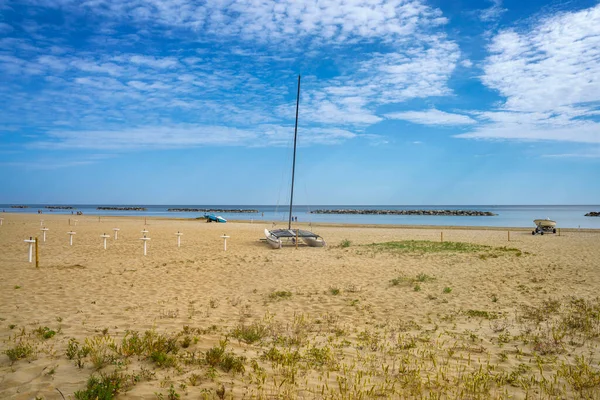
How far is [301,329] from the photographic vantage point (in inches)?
A: 309

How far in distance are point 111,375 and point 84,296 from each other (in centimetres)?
624

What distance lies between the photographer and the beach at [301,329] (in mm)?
5230

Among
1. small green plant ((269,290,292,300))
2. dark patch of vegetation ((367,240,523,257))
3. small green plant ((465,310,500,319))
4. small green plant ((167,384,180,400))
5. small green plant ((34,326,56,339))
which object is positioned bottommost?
small green plant ((269,290,292,300))

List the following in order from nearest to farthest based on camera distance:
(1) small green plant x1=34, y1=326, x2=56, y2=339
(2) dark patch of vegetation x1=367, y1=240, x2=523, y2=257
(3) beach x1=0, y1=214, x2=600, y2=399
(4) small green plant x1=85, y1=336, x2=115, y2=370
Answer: (3) beach x1=0, y1=214, x2=600, y2=399 < (4) small green plant x1=85, y1=336, x2=115, y2=370 < (1) small green plant x1=34, y1=326, x2=56, y2=339 < (2) dark patch of vegetation x1=367, y1=240, x2=523, y2=257

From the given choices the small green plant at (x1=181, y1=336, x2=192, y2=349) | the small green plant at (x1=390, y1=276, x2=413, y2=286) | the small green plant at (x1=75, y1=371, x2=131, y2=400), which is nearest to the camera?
the small green plant at (x1=75, y1=371, x2=131, y2=400)

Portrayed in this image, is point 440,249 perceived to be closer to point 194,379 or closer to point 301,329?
point 301,329

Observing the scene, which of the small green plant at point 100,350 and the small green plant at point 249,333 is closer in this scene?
the small green plant at point 100,350

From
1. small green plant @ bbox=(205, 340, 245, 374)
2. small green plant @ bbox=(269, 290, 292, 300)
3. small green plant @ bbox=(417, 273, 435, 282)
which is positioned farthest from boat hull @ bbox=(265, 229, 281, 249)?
small green plant @ bbox=(205, 340, 245, 374)

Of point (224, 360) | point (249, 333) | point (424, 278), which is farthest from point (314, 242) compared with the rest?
point (224, 360)

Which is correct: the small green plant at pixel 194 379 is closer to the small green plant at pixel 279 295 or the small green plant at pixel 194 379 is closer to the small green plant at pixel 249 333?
the small green plant at pixel 249 333

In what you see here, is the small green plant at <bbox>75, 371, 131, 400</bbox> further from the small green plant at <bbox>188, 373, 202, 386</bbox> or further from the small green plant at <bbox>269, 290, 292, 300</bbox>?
the small green plant at <bbox>269, 290, 292, 300</bbox>

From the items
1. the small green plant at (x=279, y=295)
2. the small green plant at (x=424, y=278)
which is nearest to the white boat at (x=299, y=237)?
the small green plant at (x=424, y=278)

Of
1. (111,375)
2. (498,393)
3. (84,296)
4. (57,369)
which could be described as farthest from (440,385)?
(84,296)

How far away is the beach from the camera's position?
206 inches
